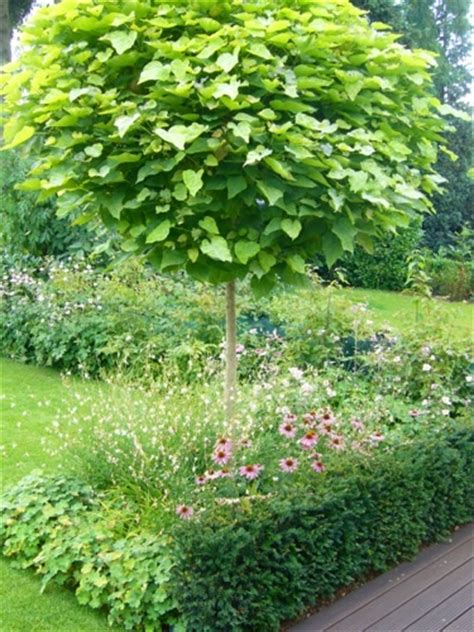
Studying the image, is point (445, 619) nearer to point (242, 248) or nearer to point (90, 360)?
point (242, 248)

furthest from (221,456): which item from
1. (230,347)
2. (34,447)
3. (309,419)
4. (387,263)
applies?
(387,263)

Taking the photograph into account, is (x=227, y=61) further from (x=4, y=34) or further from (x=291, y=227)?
(x=4, y=34)

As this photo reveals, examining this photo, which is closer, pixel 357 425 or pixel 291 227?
pixel 291 227

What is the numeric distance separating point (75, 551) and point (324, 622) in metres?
0.99

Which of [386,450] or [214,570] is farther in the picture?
[386,450]

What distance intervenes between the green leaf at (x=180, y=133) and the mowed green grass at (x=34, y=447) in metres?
1.78

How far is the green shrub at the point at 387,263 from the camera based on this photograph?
11.9 metres

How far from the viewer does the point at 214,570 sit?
7.61 feet

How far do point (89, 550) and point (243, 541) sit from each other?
719 mm

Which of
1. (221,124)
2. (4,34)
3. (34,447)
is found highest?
(4,34)

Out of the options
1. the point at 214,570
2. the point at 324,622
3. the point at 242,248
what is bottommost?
the point at 324,622

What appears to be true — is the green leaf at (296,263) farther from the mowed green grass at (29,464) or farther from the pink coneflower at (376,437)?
the mowed green grass at (29,464)

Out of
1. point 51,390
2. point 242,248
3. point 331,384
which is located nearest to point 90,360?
point 51,390

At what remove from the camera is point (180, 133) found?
2.25 metres
